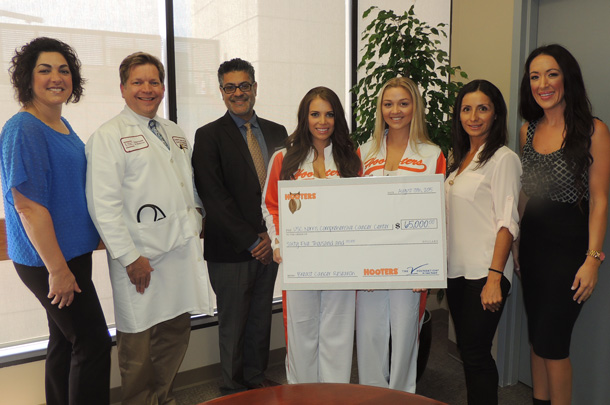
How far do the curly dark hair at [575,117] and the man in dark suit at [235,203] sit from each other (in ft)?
4.70

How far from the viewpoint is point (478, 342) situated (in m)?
1.94

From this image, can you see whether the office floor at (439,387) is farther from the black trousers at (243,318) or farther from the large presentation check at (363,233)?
the large presentation check at (363,233)

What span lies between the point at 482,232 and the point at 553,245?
315mm

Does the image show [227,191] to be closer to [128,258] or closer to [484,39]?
[128,258]

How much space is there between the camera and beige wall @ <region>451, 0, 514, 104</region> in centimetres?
276

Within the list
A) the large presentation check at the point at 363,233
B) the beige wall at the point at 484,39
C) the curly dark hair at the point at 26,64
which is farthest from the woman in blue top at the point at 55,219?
the beige wall at the point at 484,39

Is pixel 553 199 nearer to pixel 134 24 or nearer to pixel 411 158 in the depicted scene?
pixel 411 158

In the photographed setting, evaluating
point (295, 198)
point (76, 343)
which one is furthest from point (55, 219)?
point (295, 198)

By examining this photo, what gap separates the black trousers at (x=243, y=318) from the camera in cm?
249

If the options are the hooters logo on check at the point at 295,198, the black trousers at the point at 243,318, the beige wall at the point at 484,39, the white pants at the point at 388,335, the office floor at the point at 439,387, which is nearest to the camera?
the hooters logo on check at the point at 295,198

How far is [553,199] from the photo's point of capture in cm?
193

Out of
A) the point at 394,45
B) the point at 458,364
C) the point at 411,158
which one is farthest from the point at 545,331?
the point at 394,45

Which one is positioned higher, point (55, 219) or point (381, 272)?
point (55, 219)

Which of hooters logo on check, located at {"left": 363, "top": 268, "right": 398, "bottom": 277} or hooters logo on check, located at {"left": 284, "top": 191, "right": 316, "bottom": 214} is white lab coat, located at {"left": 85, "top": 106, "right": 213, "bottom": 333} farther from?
hooters logo on check, located at {"left": 363, "top": 268, "right": 398, "bottom": 277}
